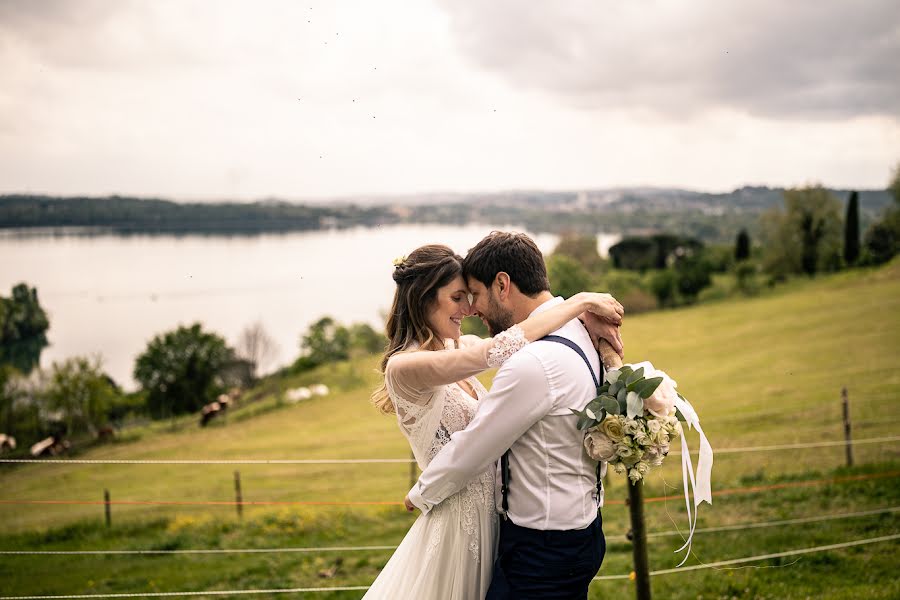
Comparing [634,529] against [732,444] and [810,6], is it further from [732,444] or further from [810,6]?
[810,6]

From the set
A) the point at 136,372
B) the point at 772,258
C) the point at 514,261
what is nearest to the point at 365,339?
the point at 136,372

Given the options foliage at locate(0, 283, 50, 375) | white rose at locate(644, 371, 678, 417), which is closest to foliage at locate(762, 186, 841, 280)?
white rose at locate(644, 371, 678, 417)

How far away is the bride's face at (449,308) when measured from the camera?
126 inches

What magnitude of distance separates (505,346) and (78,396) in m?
54.9

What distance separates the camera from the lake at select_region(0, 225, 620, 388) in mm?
75500

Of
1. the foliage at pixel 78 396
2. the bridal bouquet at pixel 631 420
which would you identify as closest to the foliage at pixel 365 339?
the foliage at pixel 78 396

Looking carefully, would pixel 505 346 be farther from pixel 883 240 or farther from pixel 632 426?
pixel 883 240

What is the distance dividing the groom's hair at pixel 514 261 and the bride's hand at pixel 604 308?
0.21 meters

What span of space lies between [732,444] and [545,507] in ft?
47.7

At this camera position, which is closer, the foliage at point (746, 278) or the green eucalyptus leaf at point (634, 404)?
the green eucalyptus leaf at point (634, 404)

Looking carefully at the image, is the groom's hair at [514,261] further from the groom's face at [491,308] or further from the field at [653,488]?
the field at [653,488]

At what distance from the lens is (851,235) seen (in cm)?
5366

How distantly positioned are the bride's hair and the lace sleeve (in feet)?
2.07

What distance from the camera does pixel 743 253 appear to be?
6172 cm
